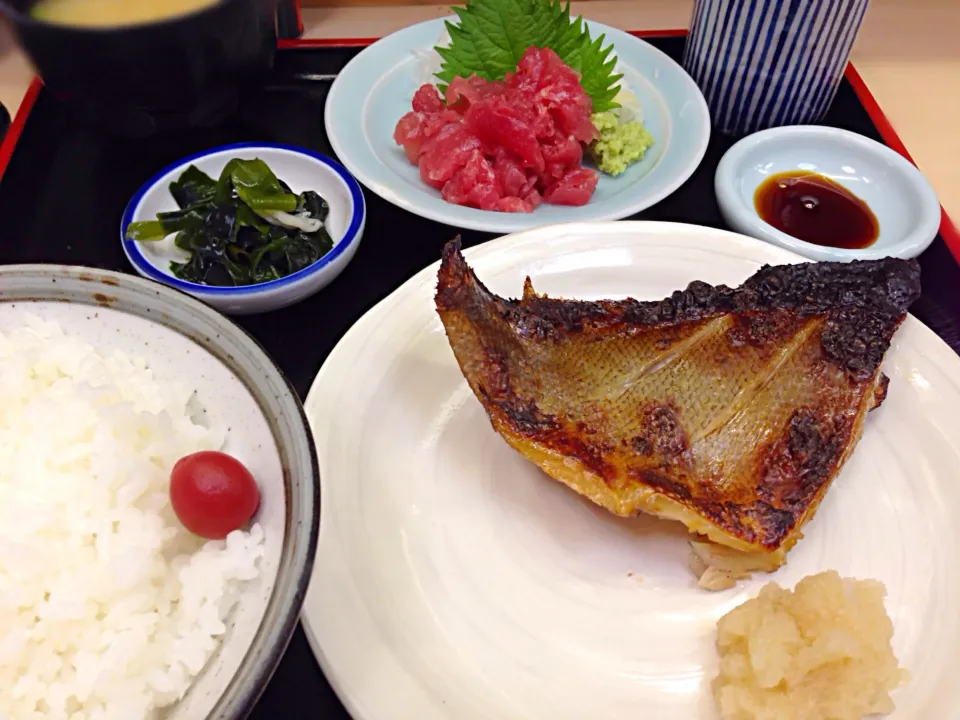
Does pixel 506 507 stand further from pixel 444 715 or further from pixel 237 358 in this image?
pixel 237 358

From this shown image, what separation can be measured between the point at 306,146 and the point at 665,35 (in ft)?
6.20

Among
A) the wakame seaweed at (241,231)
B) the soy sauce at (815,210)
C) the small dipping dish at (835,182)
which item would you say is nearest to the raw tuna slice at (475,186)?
the wakame seaweed at (241,231)

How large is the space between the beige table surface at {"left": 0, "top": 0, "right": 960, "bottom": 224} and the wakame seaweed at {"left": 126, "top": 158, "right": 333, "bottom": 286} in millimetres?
1496

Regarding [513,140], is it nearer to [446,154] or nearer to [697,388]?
[446,154]

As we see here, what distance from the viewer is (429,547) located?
1.73 meters

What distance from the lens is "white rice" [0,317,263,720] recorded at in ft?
3.83

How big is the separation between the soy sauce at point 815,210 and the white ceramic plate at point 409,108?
36 cm

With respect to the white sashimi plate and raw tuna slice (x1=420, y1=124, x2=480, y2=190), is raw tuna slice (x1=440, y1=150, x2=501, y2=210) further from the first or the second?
the white sashimi plate

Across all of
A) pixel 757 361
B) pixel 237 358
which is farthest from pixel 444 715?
pixel 757 361

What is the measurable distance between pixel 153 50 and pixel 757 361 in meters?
2.14

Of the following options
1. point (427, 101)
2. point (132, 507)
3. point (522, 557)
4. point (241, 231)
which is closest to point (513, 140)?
point (427, 101)

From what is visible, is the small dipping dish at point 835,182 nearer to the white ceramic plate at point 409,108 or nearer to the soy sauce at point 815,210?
the soy sauce at point 815,210

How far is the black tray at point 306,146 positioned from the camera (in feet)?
7.74

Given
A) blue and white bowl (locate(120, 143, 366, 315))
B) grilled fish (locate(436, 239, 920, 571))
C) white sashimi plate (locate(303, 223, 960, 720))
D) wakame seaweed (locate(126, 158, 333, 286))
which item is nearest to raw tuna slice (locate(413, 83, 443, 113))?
blue and white bowl (locate(120, 143, 366, 315))
